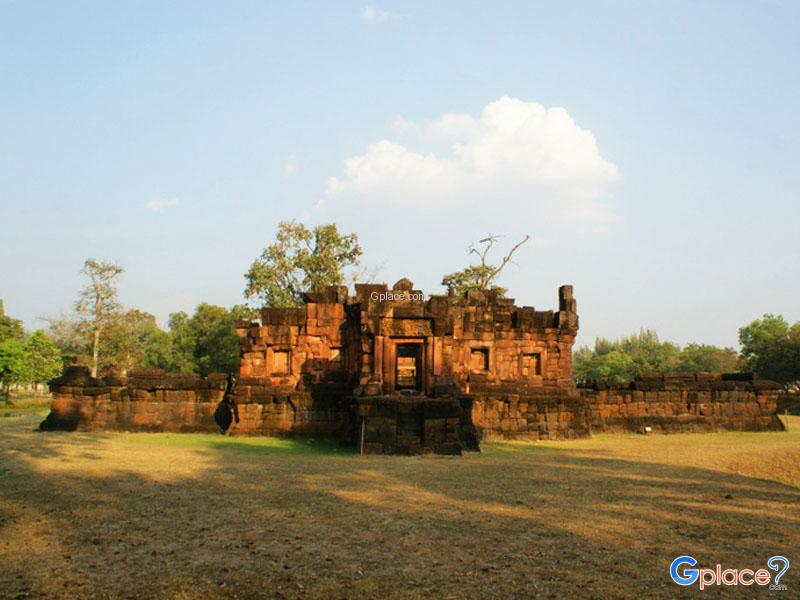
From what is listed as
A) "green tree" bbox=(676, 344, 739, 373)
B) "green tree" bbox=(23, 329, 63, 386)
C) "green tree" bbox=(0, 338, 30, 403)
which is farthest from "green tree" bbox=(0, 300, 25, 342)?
"green tree" bbox=(676, 344, 739, 373)

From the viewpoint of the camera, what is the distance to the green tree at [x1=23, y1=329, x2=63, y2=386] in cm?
3922

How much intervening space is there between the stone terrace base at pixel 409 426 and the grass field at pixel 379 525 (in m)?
1.38

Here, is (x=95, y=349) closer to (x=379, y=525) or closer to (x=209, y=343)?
(x=209, y=343)

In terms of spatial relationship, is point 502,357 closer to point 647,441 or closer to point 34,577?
point 647,441

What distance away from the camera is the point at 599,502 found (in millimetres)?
7883

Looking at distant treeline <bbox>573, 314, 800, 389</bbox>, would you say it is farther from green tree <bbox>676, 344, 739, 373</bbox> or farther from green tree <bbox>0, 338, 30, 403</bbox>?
green tree <bbox>0, 338, 30, 403</bbox>

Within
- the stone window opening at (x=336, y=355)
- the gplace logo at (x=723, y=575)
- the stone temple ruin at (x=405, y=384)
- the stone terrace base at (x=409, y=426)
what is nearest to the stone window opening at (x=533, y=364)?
the stone temple ruin at (x=405, y=384)

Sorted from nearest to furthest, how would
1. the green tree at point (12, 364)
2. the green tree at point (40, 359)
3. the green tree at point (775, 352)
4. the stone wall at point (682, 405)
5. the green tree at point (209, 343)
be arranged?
1. the stone wall at point (682, 405)
2. the green tree at point (12, 364)
3. the green tree at point (40, 359)
4. the green tree at point (775, 352)
5. the green tree at point (209, 343)

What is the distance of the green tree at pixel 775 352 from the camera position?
42.5 m

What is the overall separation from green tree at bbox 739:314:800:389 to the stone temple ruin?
2560cm

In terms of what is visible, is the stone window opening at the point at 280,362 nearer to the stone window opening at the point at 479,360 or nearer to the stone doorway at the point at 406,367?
the stone doorway at the point at 406,367

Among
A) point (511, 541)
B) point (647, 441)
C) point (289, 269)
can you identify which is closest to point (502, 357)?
point (647, 441)

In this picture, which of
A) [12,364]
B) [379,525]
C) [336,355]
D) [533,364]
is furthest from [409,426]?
[12,364]

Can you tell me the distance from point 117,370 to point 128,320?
21736 millimetres
